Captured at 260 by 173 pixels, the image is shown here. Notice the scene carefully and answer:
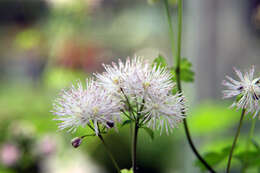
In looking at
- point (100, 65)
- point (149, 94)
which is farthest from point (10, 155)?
point (149, 94)

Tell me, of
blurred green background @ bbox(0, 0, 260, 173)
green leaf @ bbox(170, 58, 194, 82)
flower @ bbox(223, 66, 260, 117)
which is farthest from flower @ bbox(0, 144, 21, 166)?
flower @ bbox(223, 66, 260, 117)

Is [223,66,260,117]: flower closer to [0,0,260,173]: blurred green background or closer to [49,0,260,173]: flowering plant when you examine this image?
[49,0,260,173]: flowering plant

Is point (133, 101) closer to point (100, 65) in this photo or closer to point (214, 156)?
point (214, 156)

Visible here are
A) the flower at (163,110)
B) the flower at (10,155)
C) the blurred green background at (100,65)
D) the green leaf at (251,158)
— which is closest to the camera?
the flower at (163,110)

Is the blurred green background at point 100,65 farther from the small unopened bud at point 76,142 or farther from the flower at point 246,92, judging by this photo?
the small unopened bud at point 76,142

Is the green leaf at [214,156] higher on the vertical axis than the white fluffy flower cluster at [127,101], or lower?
lower

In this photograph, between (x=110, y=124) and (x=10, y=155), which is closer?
(x=110, y=124)

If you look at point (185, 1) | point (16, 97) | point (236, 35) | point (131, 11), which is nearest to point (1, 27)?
point (16, 97)

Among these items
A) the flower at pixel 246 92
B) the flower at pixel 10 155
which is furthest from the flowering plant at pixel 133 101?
the flower at pixel 10 155
